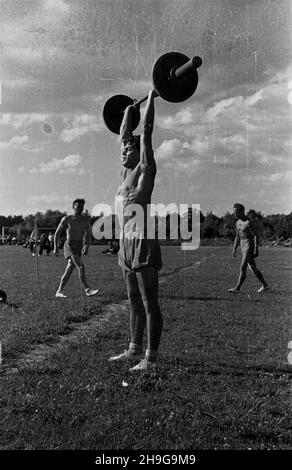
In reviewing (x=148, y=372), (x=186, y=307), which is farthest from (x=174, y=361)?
(x=186, y=307)

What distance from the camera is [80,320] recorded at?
29.2ft

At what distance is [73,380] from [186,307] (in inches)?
218

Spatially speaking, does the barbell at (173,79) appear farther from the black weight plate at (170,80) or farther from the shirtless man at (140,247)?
the shirtless man at (140,247)

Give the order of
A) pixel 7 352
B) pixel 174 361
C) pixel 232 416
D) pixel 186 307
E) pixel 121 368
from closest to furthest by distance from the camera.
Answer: pixel 232 416, pixel 121 368, pixel 174 361, pixel 7 352, pixel 186 307

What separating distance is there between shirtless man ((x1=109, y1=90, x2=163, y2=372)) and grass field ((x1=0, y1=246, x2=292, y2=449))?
1.17 ft

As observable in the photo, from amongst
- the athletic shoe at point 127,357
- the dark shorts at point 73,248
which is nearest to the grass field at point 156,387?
the athletic shoe at point 127,357

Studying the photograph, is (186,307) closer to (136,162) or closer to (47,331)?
(47,331)

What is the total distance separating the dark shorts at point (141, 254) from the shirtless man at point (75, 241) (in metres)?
6.05

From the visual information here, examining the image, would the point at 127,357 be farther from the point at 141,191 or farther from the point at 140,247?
the point at 141,191

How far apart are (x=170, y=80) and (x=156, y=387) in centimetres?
295

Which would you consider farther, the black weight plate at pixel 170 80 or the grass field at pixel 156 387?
the black weight plate at pixel 170 80

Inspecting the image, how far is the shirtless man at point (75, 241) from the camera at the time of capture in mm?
11820

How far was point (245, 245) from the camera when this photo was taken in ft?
44.8

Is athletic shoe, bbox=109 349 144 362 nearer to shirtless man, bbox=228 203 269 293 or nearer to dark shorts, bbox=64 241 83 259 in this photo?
dark shorts, bbox=64 241 83 259
